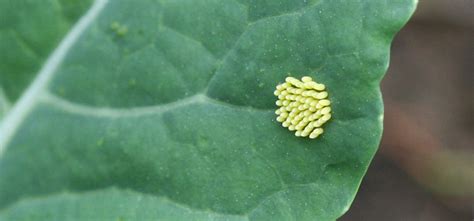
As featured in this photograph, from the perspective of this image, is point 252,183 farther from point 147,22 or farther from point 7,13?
point 7,13

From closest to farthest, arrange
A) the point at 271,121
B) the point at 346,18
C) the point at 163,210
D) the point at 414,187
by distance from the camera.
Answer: the point at 346,18 → the point at 271,121 → the point at 163,210 → the point at 414,187

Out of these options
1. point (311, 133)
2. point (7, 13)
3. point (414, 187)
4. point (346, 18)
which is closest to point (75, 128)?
point (7, 13)

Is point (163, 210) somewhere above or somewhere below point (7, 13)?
below
